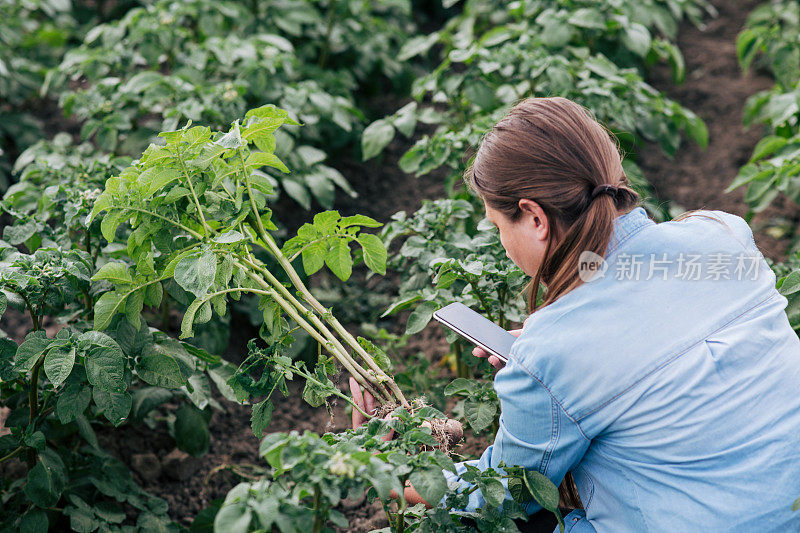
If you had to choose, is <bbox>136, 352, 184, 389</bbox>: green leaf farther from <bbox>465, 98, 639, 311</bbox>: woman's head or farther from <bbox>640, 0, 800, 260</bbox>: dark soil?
<bbox>640, 0, 800, 260</bbox>: dark soil

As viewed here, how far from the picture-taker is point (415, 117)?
286 centimetres

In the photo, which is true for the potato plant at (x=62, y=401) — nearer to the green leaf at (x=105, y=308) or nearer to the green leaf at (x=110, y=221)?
the green leaf at (x=105, y=308)

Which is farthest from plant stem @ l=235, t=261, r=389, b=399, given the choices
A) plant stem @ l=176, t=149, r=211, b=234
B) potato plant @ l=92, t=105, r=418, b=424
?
plant stem @ l=176, t=149, r=211, b=234

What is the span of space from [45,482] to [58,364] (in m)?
0.40

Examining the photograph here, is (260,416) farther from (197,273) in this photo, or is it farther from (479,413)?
(479,413)

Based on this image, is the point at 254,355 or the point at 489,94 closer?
the point at 254,355

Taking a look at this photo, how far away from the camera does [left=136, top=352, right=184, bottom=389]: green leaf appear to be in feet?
5.99

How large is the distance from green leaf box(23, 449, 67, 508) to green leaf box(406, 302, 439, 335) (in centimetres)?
91

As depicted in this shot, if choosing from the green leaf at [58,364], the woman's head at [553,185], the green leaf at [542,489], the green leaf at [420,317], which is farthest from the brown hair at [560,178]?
the green leaf at [58,364]

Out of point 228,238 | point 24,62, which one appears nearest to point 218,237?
point 228,238

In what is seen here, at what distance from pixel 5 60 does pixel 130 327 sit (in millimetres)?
2320

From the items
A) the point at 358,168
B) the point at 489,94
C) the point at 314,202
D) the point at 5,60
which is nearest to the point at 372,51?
the point at 358,168

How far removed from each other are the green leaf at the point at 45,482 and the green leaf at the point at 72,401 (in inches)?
8.0

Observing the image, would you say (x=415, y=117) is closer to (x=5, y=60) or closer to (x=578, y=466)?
(x=578, y=466)
